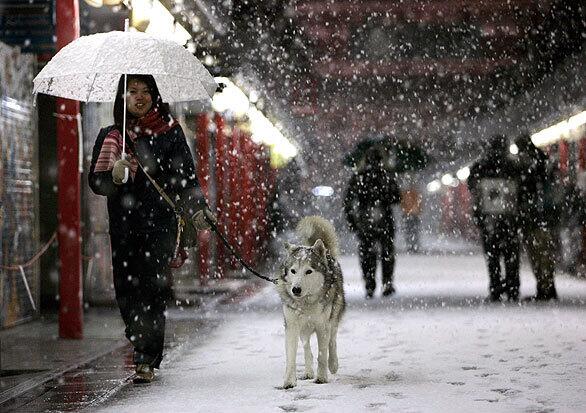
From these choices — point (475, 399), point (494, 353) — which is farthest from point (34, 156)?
point (475, 399)

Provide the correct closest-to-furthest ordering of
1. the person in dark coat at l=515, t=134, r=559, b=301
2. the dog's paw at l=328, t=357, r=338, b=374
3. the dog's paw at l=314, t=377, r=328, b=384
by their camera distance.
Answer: the dog's paw at l=314, t=377, r=328, b=384 < the dog's paw at l=328, t=357, r=338, b=374 < the person in dark coat at l=515, t=134, r=559, b=301

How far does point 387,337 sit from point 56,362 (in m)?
3.00

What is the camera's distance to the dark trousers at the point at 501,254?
12.9 metres

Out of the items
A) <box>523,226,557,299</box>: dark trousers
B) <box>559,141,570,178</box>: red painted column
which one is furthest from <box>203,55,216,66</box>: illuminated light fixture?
<box>559,141,570,178</box>: red painted column

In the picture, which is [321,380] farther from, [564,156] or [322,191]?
[322,191]

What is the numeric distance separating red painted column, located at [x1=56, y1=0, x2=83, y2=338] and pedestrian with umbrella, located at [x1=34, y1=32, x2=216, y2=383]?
6.97ft

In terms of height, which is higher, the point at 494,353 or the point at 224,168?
the point at 224,168

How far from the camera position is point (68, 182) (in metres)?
9.09

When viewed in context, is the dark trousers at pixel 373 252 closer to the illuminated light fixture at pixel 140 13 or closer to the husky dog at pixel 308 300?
the illuminated light fixture at pixel 140 13

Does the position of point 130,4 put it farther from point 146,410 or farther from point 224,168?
point 224,168

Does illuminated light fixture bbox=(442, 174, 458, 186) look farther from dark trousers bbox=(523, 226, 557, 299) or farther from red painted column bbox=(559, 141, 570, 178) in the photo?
dark trousers bbox=(523, 226, 557, 299)

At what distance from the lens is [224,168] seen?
18609 millimetres

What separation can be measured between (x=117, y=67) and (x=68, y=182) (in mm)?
2788

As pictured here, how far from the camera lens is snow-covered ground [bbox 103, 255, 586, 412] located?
5758 millimetres
